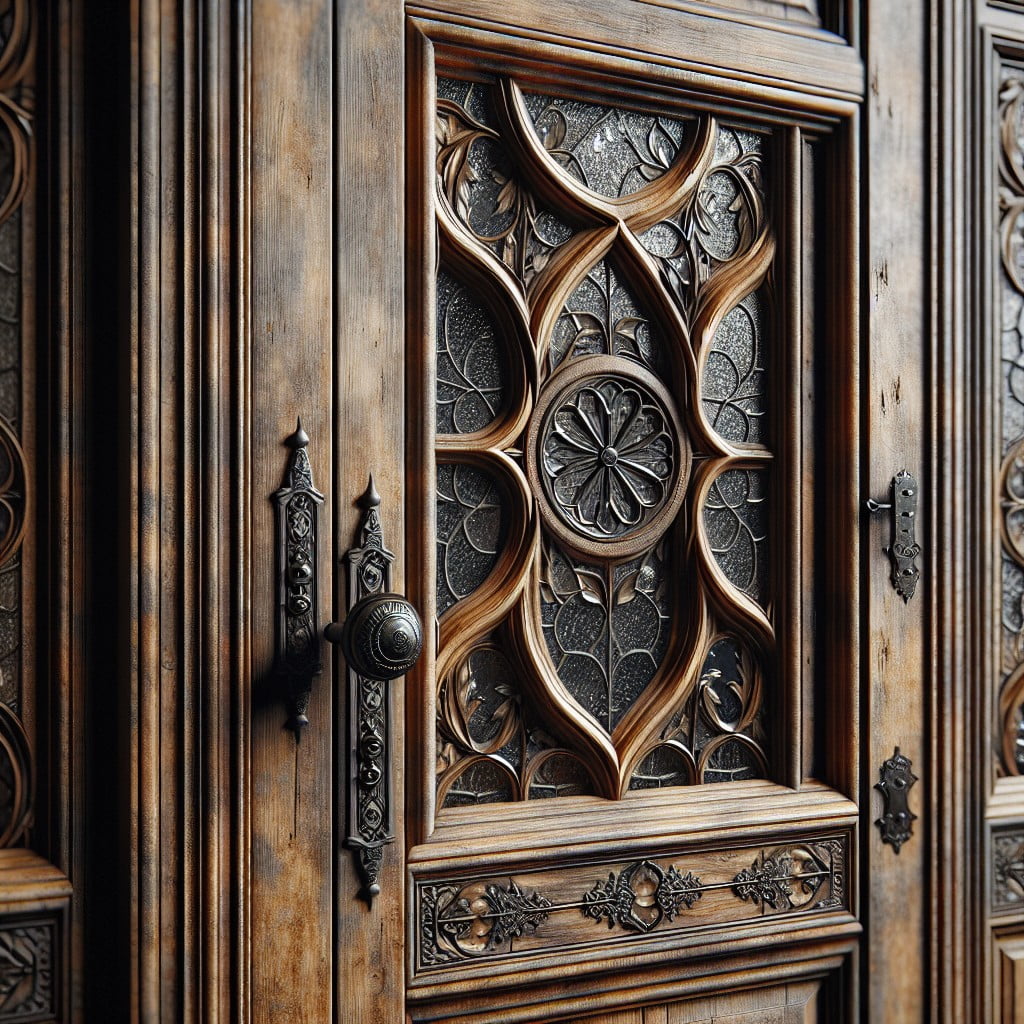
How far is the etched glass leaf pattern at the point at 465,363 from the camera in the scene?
1159 mm

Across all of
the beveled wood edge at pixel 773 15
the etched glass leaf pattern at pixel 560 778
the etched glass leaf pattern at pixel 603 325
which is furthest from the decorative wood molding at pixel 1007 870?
the beveled wood edge at pixel 773 15

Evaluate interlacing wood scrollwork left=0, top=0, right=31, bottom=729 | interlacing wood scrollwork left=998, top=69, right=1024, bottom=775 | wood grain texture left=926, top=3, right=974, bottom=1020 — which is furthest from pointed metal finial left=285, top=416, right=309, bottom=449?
interlacing wood scrollwork left=998, top=69, right=1024, bottom=775

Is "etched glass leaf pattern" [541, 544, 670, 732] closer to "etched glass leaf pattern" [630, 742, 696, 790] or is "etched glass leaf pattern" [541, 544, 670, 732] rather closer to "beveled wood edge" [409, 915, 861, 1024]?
"etched glass leaf pattern" [630, 742, 696, 790]

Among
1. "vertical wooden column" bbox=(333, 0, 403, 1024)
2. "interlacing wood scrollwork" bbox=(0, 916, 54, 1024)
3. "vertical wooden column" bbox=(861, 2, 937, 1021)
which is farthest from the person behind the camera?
"vertical wooden column" bbox=(861, 2, 937, 1021)

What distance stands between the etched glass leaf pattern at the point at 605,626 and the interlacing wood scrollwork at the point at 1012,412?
47cm

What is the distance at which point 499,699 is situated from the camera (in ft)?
3.88

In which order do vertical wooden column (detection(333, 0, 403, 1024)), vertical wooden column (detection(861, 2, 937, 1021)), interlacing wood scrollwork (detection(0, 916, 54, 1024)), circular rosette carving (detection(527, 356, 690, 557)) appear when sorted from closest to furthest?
interlacing wood scrollwork (detection(0, 916, 54, 1024)), vertical wooden column (detection(333, 0, 403, 1024)), circular rosette carving (detection(527, 356, 690, 557)), vertical wooden column (detection(861, 2, 937, 1021))

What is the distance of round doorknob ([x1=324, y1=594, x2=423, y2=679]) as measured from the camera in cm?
100

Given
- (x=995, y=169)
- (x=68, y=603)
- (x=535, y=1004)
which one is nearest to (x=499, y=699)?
(x=535, y=1004)

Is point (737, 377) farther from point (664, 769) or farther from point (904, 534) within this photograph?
point (664, 769)

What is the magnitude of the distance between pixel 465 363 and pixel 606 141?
0.30 meters

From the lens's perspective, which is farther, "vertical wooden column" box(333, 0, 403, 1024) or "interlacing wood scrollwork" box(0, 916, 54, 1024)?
"vertical wooden column" box(333, 0, 403, 1024)

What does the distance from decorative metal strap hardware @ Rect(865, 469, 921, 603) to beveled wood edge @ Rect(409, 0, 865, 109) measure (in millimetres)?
440

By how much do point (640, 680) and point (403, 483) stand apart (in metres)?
0.35
